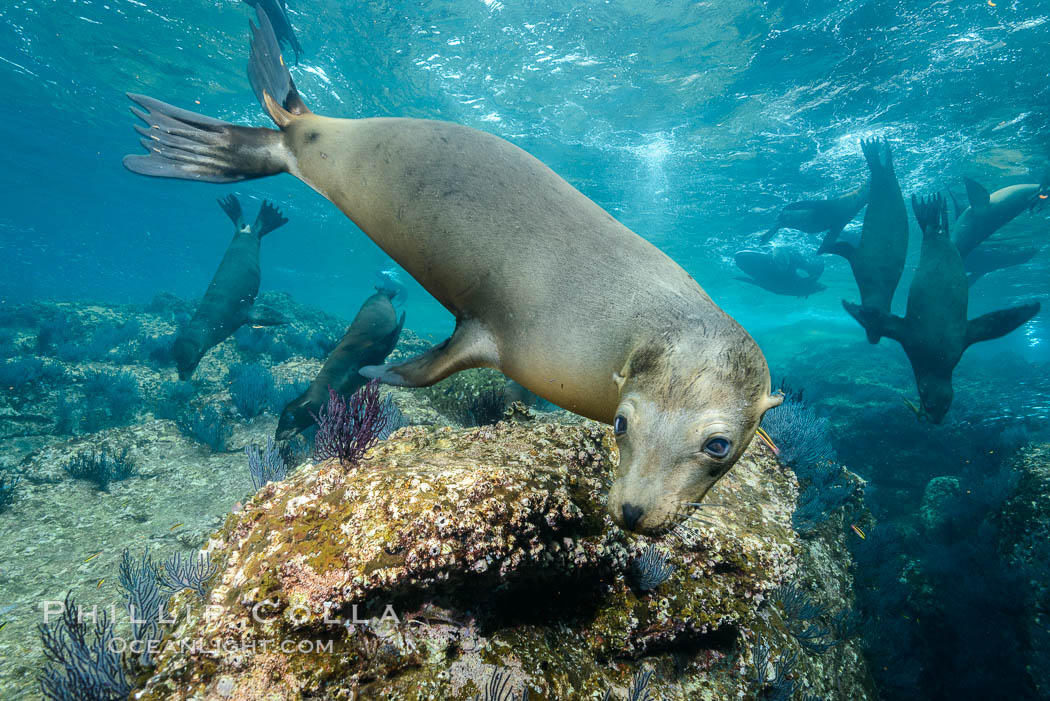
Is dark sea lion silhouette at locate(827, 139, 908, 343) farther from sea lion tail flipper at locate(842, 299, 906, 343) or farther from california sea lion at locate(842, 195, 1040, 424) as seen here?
sea lion tail flipper at locate(842, 299, 906, 343)

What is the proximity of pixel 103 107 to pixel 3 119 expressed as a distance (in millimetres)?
6774

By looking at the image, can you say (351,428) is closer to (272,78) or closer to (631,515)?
(631,515)

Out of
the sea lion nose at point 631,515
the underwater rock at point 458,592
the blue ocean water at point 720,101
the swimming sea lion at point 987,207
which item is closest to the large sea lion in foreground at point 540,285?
the sea lion nose at point 631,515

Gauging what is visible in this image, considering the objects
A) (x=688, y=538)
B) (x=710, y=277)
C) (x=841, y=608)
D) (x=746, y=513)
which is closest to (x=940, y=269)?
(x=841, y=608)

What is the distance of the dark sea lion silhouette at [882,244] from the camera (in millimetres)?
9281

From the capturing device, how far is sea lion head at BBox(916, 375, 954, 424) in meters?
7.41

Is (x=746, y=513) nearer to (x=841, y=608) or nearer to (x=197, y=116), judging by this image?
(x=841, y=608)

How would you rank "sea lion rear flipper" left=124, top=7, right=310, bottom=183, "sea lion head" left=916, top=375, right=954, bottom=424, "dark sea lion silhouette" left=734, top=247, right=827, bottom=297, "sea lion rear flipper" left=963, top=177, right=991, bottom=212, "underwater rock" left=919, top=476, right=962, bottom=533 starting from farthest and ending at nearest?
"dark sea lion silhouette" left=734, top=247, right=827, bottom=297 → "sea lion rear flipper" left=963, top=177, right=991, bottom=212 → "sea lion head" left=916, top=375, right=954, bottom=424 → "underwater rock" left=919, top=476, right=962, bottom=533 → "sea lion rear flipper" left=124, top=7, right=310, bottom=183

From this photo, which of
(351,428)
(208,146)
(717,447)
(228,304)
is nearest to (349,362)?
(208,146)

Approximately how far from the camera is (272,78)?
288cm

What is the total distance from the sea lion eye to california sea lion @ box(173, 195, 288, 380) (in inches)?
Answer: 338

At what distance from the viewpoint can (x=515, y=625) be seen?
A: 1702 mm

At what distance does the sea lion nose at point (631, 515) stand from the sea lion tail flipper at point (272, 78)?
3041 millimetres

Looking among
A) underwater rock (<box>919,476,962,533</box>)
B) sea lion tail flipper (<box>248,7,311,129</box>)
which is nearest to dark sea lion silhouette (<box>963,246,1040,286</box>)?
underwater rock (<box>919,476,962,533</box>)
